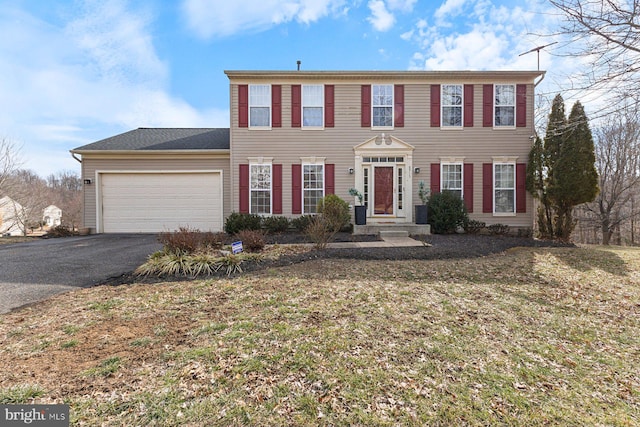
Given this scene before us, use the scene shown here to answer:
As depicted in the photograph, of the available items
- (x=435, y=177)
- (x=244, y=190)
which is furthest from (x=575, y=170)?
(x=244, y=190)

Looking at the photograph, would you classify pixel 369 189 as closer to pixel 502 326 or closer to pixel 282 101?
pixel 282 101

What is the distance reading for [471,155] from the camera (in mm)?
10438

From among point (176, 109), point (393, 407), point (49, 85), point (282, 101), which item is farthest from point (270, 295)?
point (176, 109)

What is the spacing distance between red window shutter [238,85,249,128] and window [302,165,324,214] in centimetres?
279

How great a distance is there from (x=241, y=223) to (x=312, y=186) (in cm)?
288

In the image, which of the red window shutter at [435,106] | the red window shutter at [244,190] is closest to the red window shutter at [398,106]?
the red window shutter at [435,106]

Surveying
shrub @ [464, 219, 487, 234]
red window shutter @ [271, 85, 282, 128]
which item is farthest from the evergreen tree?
red window shutter @ [271, 85, 282, 128]

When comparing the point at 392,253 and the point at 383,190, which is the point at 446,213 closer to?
the point at 383,190

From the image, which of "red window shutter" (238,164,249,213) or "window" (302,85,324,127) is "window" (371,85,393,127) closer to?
"window" (302,85,324,127)

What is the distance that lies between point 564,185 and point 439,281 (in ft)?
25.0

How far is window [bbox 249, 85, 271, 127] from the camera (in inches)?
409

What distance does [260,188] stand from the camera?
10.5 meters

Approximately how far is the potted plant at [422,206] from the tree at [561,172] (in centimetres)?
374

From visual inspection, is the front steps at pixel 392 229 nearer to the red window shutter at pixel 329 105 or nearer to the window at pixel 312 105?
the red window shutter at pixel 329 105
